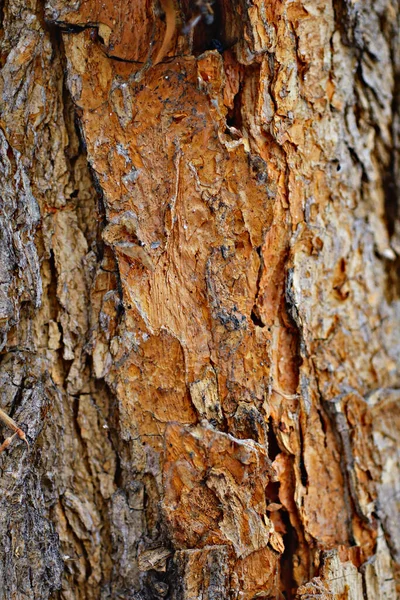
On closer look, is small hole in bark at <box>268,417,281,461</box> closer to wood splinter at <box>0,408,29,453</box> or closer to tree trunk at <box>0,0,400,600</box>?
tree trunk at <box>0,0,400,600</box>

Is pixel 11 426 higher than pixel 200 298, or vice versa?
pixel 200 298

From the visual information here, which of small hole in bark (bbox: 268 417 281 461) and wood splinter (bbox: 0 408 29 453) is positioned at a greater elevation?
wood splinter (bbox: 0 408 29 453)

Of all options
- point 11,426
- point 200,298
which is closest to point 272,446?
point 200,298

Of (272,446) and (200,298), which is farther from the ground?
(200,298)

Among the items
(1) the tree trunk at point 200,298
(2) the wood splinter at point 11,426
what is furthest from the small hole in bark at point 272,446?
(2) the wood splinter at point 11,426

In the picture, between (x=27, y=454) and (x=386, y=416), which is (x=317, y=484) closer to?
(x=386, y=416)

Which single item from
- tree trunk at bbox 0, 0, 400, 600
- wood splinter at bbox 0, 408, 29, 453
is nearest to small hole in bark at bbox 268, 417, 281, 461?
tree trunk at bbox 0, 0, 400, 600

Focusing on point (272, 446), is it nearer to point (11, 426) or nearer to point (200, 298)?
point (200, 298)

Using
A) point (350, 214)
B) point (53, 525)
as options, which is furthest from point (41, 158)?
point (53, 525)
